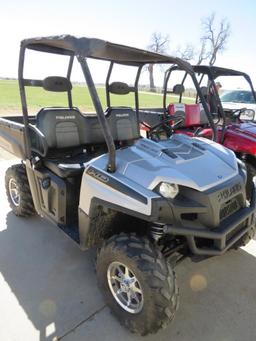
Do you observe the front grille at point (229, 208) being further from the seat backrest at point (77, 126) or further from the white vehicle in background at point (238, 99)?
the white vehicle in background at point (238, 99)

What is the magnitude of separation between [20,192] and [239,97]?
6.64 metres

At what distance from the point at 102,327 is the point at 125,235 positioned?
679 millimetres

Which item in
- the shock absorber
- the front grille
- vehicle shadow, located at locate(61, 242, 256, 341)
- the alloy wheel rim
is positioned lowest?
vehicle shadow, located at locate(61, 242, 256, 341)

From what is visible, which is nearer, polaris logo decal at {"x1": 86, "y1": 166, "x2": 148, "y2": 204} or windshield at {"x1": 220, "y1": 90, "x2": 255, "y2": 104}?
polaris logo decal at {"x1": 86, "y1": 166, "x2": 148, "y2": 204}

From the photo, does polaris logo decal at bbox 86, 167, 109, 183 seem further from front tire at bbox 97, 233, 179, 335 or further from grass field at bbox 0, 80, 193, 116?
grass field at bbox 0, 80, 193, 116

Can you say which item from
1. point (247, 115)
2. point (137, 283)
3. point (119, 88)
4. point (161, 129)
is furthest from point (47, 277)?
point (247, 115)

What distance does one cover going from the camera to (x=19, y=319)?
2066 millimetres

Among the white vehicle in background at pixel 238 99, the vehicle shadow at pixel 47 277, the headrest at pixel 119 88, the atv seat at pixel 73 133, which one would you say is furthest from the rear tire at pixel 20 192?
the white vehicle in background at pixel 238 99

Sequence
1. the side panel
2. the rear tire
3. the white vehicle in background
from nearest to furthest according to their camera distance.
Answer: the rear tire, the side panel, the white vehicle in background

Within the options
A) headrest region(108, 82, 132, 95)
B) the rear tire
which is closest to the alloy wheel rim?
the rear tire

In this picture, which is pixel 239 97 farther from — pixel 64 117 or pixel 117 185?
pixel 117 185

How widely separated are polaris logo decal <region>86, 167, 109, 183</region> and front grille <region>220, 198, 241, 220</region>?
0.84 meters

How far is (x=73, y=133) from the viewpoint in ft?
9.98

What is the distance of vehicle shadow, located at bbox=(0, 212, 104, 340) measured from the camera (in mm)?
2094
